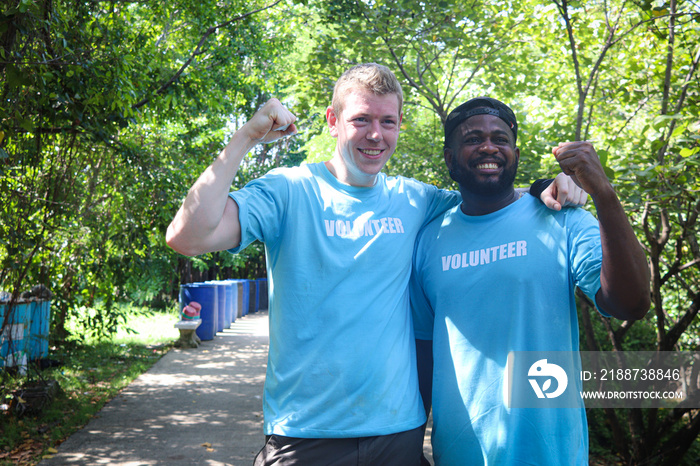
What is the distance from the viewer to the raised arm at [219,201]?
6.59ft

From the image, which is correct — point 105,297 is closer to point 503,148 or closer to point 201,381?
point 201,381

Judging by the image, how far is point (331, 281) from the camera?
89.4 inches

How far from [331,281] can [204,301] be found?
11.0 metres

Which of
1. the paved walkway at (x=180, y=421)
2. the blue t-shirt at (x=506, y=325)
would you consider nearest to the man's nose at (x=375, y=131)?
the blue t-shirt at (x=506, y=325)

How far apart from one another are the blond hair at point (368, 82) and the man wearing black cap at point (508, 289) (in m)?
0.37

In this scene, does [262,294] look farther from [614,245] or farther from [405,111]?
[614,245]

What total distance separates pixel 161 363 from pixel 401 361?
8.71 m

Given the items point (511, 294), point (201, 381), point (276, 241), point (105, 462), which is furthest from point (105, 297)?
point (511, 294)

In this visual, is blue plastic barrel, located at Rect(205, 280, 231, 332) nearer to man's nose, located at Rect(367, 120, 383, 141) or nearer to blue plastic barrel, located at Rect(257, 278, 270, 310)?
blue plastic barrel, located at Rect(257, 278, 270, 310)

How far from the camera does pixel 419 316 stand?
2648 millimetres

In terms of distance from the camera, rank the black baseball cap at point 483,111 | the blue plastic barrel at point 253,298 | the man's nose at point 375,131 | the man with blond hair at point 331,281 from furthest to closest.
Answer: the blue plastic barrel at point 253,298 < the black baseball cap at point 483,111 < the man's nose at point 375,131 < the man with blond hair at point 331,281

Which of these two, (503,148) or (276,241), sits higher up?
(503,148)

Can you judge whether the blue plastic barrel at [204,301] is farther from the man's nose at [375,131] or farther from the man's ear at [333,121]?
the man's nose at [375,131]

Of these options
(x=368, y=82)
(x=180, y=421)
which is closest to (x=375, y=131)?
(x=368, y=82)
